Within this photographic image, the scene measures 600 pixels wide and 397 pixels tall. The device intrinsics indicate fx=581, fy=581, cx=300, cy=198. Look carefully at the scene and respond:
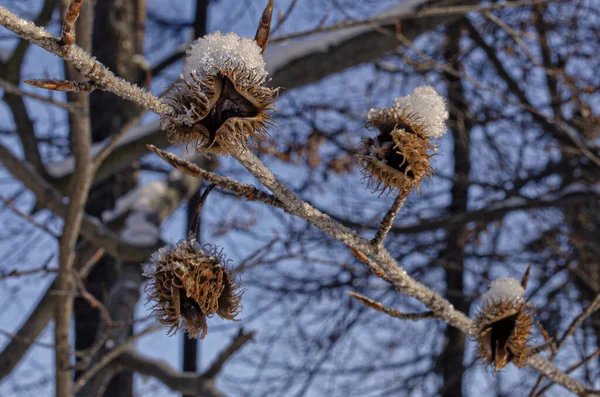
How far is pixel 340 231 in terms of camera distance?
1.19 meters

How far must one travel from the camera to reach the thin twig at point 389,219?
1.14 metres

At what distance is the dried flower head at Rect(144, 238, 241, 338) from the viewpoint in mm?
1124

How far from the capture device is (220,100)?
983 mm

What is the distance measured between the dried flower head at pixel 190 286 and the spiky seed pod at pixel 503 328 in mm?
592

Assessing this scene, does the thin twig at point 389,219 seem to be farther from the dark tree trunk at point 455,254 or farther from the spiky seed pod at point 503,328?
the dark tree trunk at point 455,254

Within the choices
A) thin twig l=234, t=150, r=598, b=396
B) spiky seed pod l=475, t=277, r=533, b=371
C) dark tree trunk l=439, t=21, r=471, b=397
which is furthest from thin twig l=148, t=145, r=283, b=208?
dark tree trunk l=439, t=21, r=471, b=397

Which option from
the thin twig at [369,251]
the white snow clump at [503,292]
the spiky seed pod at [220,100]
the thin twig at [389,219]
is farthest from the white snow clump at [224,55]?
the white snow clump at [503,292]

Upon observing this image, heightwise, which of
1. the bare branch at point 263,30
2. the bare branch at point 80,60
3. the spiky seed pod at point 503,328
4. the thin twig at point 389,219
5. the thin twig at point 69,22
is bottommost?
the spiky seed pod at point 503,328

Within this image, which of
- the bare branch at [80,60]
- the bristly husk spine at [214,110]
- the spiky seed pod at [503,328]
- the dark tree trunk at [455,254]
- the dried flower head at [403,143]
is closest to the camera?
the bare branch at [80,60]

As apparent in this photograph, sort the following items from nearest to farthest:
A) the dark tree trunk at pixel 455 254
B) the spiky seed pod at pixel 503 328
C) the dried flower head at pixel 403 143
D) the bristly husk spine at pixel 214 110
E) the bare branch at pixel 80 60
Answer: the bare branch at pixel 80 60 → the bristly husk spine at pixel 214 110 → the dried flower head at pixel 403 143 → the spiky seed pod at pixel 503 328 → the dark tree trunk at pixel 455 254

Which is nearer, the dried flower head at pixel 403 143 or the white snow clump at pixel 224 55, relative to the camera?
the white snow clump at pixel 224 55

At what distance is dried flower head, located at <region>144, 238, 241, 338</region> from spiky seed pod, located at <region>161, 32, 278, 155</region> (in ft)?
0.84

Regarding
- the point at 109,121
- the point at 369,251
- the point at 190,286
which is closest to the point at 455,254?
the point at 109,121

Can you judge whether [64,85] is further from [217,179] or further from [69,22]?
[217,179]
